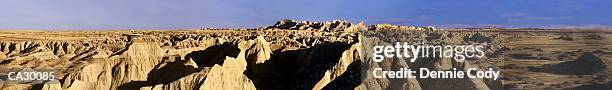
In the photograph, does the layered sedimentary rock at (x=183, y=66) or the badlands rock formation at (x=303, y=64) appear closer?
the badlands rock formation at (x=303, y=64)

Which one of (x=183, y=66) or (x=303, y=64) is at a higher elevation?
(x=183, y=66)

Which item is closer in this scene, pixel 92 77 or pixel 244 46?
pixel 92 77

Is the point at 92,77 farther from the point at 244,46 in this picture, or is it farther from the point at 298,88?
the point at 244,46

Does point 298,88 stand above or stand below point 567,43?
below

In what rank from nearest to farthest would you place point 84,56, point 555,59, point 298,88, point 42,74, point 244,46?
1. point 555,59
2. point 42,74
3. point 84,56
4. point 298,88
5. point 244,46

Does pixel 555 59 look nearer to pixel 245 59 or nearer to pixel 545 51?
pixel 545 51

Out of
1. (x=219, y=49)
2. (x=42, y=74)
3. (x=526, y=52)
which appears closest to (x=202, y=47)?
(x=219, y=49)

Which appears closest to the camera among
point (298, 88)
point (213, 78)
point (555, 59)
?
point (555, 59)

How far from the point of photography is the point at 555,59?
71.9 ft

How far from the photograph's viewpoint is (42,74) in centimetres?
3666

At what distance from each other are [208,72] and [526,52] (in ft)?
64.6

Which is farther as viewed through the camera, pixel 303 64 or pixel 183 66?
pixel 303 64

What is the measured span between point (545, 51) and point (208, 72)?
2015 cm

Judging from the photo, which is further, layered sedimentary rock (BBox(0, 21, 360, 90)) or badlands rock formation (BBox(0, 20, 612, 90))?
layered sedimentary rock (BBox(0, 21, 360, 90))
